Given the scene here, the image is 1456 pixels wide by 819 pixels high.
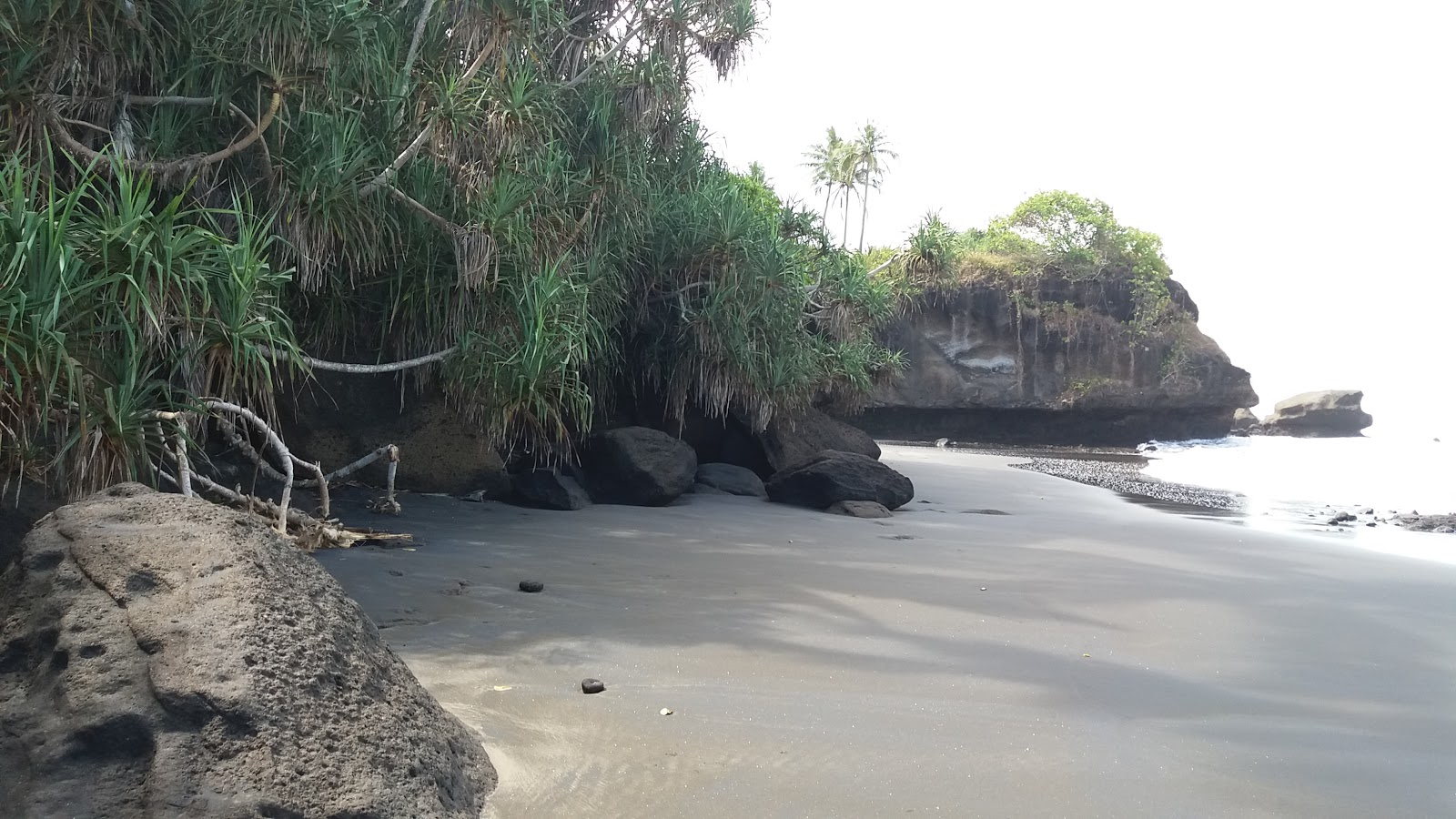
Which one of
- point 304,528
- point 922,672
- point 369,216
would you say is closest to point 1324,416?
point 369,216

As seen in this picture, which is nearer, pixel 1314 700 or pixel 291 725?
pixel 291 725

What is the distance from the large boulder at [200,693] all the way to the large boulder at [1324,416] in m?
46.1

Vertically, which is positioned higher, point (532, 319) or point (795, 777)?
point (532, 319)

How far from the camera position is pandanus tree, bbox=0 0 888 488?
4.07 metres

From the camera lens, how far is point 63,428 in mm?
3947

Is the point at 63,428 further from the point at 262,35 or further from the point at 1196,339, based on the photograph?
the point at 1196,339

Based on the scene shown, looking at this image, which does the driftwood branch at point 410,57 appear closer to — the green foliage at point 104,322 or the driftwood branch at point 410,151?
the driftwood branch at point 410,151

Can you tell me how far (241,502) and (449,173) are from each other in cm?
298

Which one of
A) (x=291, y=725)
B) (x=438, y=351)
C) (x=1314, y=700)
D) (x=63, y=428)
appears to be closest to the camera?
(x=291, y=725)

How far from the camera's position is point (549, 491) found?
8438 mm

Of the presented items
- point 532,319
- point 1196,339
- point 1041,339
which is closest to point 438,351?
point 532,319

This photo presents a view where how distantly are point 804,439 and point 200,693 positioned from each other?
10819 mm

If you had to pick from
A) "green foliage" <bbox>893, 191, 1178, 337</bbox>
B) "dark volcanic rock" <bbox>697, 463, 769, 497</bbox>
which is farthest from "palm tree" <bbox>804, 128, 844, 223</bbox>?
"dark volcanic rock" <bbox>697, 463, 769, 497</bbox>

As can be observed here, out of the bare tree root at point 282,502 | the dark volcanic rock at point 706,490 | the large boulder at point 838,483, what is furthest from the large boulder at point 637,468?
the bare tree root at point 282,502
